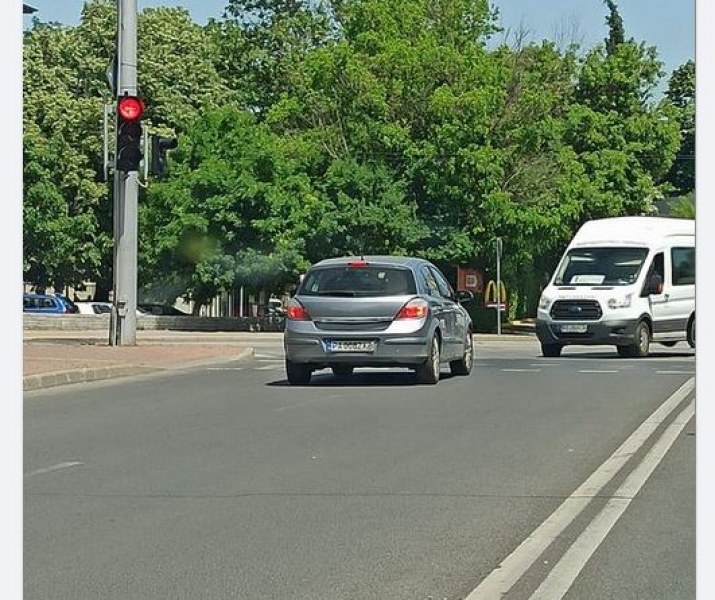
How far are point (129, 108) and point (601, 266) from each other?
909cm

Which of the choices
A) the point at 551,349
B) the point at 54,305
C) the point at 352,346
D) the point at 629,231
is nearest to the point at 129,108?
the point at 352,346

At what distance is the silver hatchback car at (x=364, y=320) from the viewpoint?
15.6 meters

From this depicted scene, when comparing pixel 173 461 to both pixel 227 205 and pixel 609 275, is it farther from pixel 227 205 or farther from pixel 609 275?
pixel 227 205

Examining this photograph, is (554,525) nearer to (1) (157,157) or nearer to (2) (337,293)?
(2) (337,293)

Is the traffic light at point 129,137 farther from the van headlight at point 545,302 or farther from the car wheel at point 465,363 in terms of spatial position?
the van headlight at point 545,302

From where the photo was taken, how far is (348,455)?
989 cm

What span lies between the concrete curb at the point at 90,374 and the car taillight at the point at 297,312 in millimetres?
2813

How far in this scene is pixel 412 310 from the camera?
51.5ft

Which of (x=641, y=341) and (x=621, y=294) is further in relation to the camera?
(x=621, y=294)

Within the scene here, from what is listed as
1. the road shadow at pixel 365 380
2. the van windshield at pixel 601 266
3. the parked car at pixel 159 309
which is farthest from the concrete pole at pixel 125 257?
the parked car at pixel 159 309

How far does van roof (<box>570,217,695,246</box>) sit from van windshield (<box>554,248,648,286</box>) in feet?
0.60

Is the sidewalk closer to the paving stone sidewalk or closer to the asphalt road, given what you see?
the paving stone sidewalk

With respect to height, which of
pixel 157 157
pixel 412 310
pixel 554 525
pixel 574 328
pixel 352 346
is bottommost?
pixel 554 525
